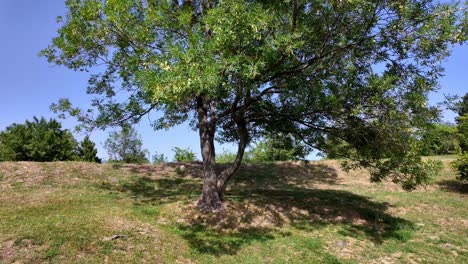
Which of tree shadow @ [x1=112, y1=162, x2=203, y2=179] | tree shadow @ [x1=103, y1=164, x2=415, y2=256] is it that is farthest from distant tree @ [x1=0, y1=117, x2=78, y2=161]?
tree shadow @ [x1=103, y1=164, x2=415, y2=256]

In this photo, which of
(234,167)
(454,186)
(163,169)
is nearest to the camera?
(234,167)

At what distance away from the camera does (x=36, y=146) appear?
137 feet

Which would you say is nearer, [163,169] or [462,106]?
[462,106]

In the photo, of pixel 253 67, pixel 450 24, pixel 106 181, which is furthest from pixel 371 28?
pixel 106 181

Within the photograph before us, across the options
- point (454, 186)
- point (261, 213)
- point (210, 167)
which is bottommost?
point (261, 213)

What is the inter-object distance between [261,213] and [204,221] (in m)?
2.21

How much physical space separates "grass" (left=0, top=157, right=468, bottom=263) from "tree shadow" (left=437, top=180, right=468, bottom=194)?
474mm

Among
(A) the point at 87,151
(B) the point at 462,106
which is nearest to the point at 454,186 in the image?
(B) the point at 462,106

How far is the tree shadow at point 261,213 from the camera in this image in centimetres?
1172

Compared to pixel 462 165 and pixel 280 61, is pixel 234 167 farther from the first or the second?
pixel 462 165

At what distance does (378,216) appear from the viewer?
14555mm

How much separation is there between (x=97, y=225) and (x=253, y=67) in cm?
628

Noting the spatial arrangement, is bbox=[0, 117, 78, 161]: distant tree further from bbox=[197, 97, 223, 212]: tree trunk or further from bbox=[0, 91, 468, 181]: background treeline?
bbox=[197, 97, 223, 212]: tree trunk

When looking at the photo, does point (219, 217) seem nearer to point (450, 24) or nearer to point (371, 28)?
point (371, 28)
